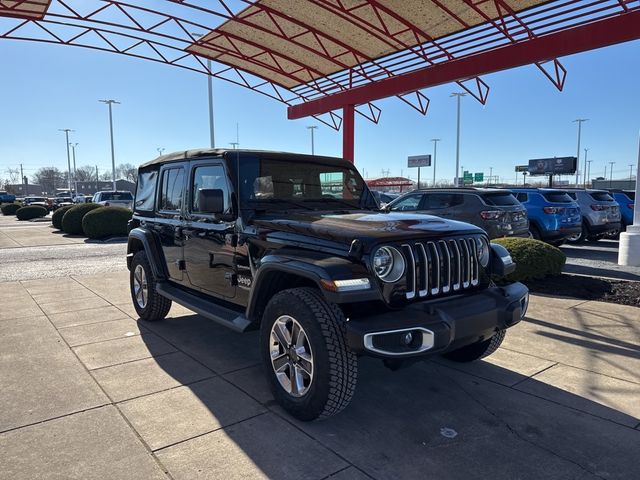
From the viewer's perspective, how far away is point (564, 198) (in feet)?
39.7

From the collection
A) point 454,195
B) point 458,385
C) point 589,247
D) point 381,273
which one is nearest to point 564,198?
point 589,247

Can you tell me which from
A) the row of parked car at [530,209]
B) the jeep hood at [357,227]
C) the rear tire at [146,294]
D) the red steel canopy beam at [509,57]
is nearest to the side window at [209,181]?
the jeep hood at [357,227]

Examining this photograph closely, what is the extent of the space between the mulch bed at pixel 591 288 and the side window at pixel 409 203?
3878 millimetres

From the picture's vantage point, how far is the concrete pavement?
8.84 ft

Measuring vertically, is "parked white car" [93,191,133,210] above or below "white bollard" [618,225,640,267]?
above

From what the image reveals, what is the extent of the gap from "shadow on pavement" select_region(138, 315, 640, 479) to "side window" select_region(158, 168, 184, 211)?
5.90ft

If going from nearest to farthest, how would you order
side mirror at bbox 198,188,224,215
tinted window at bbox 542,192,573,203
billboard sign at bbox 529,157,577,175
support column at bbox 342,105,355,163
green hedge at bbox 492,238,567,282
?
side mirror at bbox 198,188,224,215 → green hedge at bbox 492,238,567,282 → tinted window at bbox 542,192,573,203 → support column at bbox 342,105,355,163 → billboard sign at bbox 529,157,577,175

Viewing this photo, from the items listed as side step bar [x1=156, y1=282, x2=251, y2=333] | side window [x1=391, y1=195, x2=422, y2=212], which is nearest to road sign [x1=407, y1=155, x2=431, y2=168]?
side window [x1=391, y1=195, x2=422, y2=212]

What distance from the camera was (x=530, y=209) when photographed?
39.1 feet

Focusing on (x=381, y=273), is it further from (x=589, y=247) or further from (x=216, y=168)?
(x=589, y=247)

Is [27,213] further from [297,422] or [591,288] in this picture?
[297,422]

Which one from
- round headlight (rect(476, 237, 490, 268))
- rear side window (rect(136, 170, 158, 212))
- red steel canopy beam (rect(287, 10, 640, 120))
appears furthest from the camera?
red steel canopy beam (rect(287, 10, 640, 120))

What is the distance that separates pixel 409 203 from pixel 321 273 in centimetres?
843

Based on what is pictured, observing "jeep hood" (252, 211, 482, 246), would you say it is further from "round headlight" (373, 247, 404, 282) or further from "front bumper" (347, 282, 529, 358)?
"front bumper" (347, 282, 529, 358)
